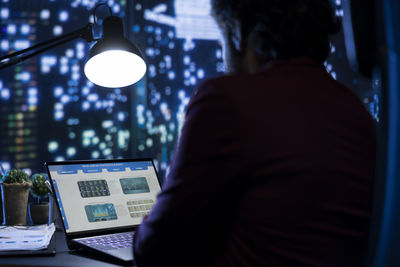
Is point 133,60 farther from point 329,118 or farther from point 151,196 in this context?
point 329,118

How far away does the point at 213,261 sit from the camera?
1.83 ft

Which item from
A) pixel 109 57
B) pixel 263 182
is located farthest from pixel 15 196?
pixel 263 182

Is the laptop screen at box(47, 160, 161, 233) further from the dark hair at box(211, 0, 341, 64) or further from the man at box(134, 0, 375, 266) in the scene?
the dark hair at box(211, 0, 341, 64)

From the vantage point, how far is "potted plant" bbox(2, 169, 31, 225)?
1.31 meters

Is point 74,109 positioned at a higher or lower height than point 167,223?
higher

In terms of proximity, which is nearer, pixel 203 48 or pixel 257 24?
pixel 257 24

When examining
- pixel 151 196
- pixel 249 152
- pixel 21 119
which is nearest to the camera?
pixel 249 152

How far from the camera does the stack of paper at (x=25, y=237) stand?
96 cm

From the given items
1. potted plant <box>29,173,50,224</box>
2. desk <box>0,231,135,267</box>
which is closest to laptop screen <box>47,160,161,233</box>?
desk <box>0,231,135,267</box>

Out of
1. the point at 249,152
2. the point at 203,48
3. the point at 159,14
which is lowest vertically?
the point at 249,152

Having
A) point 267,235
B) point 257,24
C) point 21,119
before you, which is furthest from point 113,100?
point 267,235

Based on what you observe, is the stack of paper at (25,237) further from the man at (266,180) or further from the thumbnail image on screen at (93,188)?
the man at (266,180)

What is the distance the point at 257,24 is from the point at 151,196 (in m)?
0.79

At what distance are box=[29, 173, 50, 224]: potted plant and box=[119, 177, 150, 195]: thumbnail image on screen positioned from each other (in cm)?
34
